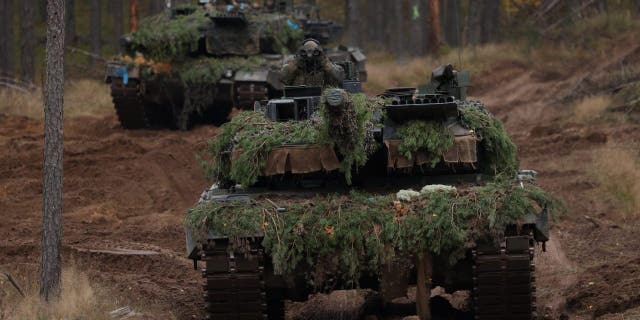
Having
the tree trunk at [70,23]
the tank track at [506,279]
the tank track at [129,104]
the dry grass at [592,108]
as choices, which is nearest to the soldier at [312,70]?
the tank track at [506,279]

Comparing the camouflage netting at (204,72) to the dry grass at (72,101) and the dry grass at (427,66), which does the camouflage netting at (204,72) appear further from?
the dry grass at (427,66)

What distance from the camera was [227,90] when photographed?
20.3 meters

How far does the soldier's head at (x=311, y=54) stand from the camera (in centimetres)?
1098

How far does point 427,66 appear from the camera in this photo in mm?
30812

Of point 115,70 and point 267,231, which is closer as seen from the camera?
point 267,231

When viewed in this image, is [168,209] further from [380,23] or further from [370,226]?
[380,23]

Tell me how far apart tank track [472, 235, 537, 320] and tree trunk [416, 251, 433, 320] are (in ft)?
1.14

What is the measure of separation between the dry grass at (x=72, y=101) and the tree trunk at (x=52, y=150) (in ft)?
45.2

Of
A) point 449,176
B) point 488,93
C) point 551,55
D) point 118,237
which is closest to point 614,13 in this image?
point 551,55

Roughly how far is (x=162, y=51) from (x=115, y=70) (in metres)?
0.93

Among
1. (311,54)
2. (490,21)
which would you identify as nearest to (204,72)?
(311,54)

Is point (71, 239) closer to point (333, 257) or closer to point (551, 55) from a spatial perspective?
point (333, 257)

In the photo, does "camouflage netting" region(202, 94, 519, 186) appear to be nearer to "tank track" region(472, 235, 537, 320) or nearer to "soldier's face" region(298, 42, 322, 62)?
"tank track" region(472, 235, 537, 320)

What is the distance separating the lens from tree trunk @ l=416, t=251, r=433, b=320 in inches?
329
